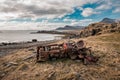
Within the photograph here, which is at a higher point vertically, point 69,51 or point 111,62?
point 69,51

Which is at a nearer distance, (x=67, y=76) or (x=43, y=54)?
(x=67, y=76)

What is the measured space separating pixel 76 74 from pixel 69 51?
4.89 metres

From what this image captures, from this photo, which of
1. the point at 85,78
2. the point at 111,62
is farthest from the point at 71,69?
the point at 111,62

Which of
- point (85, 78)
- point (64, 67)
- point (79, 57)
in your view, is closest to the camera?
point (85, 78)

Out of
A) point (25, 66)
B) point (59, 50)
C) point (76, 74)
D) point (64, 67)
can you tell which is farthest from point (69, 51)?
point (25, 66)

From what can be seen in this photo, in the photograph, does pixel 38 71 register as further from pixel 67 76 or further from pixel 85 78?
pixel 85 78

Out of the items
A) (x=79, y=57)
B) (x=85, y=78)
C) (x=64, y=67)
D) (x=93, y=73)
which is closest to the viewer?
(x=85, y=78)

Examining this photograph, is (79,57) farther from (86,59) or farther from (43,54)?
(43,54)

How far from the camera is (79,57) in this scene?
21844 millimetres

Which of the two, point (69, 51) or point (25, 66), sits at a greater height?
point (69, 51)

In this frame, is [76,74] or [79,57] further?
[79,57]

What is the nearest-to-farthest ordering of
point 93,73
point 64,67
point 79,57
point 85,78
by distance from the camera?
1. point 85,78
2. point 93,73
3. point 64,67
4. point 79,57

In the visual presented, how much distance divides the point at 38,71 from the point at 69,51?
5.31 m

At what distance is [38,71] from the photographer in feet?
64.5
